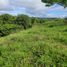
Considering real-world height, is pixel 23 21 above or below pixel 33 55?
below

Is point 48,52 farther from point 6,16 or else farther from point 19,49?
point 6,16

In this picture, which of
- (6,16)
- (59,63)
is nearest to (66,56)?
(59,63)

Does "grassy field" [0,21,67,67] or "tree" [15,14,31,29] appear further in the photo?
"tree" [15,14,31,29]

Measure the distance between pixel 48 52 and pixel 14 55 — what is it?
5.73 feet

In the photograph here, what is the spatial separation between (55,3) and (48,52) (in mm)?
20772

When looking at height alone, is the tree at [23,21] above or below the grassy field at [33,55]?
below

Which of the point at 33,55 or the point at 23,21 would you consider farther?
the point at 23,21

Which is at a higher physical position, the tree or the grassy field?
the grassy field

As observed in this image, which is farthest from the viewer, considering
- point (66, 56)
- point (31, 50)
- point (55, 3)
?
point (55, 3)

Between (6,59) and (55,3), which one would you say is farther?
(55,3)

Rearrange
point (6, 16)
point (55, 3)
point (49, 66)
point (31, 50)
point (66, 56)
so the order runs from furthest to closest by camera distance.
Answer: point (6, 16), point (55, 3), point (31, 50), point (66, 56), point (49, 66)

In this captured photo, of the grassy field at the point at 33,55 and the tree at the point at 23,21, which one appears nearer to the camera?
the grassy field at the point at 33,55

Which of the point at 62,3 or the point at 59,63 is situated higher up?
the point at 62,3

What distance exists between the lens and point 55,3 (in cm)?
3216
